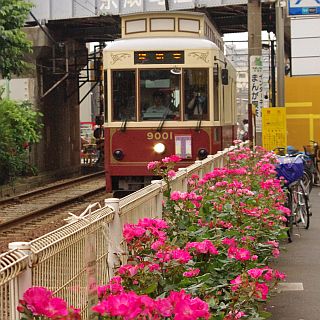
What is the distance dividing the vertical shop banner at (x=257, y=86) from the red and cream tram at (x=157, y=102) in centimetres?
80

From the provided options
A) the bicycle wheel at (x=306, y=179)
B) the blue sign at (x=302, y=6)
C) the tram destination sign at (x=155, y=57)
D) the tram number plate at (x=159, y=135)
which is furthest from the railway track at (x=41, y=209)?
the blue sign at (x=302, y=6)

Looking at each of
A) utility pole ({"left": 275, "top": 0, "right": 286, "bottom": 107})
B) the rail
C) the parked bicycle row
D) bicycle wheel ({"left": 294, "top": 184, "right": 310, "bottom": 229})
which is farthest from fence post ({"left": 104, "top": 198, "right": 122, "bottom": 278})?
utility pole ({"left": 275, "top": 0, "right": 286, "bottom": 107})

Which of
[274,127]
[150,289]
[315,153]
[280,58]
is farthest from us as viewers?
[315,153]

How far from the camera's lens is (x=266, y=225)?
5695 millimetres

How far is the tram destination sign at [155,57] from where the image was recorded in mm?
13484

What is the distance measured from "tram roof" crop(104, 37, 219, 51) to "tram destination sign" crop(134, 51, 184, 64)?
90 mm

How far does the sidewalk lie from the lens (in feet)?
19.8

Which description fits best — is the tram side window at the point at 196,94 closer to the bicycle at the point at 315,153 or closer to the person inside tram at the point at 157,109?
the person inside tram at the point at 157,109

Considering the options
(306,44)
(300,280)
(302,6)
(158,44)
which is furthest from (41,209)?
(300,280)

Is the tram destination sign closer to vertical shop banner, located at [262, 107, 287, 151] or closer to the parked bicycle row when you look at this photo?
vertical shop banner, located at [262, 107, 287, 151]

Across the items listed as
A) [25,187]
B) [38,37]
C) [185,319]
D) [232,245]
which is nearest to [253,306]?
[232,245]

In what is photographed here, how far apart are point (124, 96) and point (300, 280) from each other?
23.0 feet

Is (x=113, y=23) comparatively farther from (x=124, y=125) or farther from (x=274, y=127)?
(x=124, y=125)

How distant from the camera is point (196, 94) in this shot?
13641 mm
